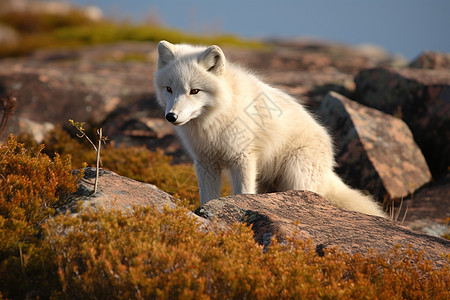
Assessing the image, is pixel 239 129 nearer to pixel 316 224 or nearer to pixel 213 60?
pixel 213 60

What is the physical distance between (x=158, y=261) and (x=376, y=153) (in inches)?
231

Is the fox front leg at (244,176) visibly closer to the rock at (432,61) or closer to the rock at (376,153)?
the rock at (376,153)

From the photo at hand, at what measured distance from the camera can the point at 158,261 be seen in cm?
269

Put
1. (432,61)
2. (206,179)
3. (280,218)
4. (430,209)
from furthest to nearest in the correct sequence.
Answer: (432,61)
(430,209)
(206,179)
(280,218)

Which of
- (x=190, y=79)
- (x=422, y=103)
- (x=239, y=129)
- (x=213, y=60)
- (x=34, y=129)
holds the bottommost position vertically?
(x=34, y=129)

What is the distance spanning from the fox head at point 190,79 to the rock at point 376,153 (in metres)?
3.85

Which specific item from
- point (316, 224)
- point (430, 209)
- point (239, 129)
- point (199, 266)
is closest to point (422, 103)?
point (430, 209)

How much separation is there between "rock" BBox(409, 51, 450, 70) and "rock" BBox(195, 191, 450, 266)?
862 centimetres

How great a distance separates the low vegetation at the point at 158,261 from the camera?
2.61 metres

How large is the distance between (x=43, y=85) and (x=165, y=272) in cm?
940

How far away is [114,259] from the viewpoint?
2650 mm

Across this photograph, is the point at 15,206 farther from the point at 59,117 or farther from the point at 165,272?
the point at 59,117

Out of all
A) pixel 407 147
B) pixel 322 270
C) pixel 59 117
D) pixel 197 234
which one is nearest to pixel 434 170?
pixel 407 147

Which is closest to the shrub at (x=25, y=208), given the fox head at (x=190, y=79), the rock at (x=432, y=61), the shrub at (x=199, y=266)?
the shrub at (x=199, y=266)
